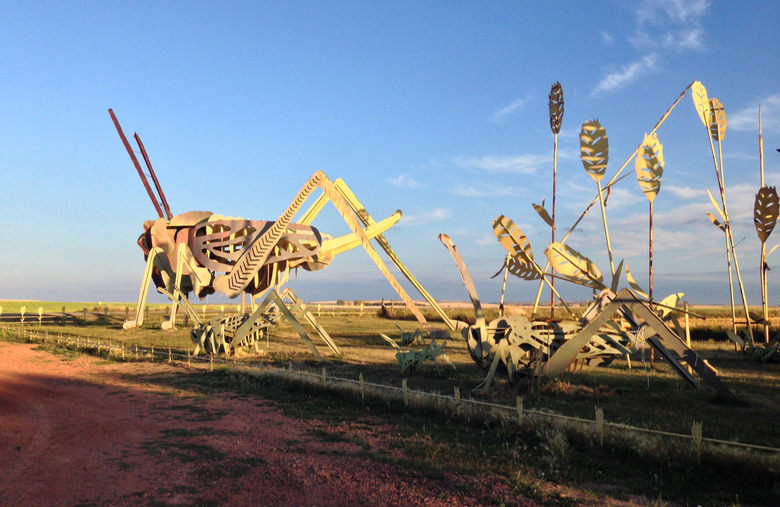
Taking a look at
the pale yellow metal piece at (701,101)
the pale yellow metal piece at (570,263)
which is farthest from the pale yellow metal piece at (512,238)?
the pale yellow metal piece at (701,101)

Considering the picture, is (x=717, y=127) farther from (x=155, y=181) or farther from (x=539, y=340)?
(x=155, y=181)

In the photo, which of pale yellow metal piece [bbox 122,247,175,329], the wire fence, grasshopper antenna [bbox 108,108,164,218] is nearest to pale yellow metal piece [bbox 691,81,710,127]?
the wire fence

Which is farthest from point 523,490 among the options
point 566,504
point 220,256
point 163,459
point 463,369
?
point 220,256

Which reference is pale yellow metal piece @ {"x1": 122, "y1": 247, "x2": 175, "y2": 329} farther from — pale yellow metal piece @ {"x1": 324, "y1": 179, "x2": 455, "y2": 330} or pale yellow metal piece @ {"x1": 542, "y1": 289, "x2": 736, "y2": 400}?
pale yellow metal piece @ {"x1": 542, "y1": 289, "x2": 736, "y2": 400}

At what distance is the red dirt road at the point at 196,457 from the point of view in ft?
21.0

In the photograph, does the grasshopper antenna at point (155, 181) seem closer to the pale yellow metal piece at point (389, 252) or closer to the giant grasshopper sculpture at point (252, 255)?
the giant grasshopper sculpture at point (252, 255)

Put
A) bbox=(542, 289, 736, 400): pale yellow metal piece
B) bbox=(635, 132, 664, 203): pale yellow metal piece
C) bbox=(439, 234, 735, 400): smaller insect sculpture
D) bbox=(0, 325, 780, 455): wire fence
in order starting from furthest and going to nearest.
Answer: bbox=(635, 132, 664, 203): pale yellow metal piece < bbox=(439, 234, 735, 400): smaller insect sculpture < bbox=(542, 289, 736, 400): pale yellow metal piece < bbox=(0, 325, 780, 455): wire fence

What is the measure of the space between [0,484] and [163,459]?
2064mm

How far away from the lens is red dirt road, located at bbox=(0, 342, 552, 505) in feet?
21.0

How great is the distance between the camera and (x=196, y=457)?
26.1 feet

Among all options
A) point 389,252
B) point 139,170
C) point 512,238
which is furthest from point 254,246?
point 139,170

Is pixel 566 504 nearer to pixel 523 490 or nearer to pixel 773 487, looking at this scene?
pixel 523 490

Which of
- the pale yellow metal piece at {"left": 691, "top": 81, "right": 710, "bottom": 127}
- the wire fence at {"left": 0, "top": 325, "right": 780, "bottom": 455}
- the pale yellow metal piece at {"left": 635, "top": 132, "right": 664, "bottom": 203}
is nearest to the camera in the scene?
the wire fence at {"left": 0, "top": 325, "right": 780, "bottom": 455}

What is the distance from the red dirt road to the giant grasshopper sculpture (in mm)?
5392
